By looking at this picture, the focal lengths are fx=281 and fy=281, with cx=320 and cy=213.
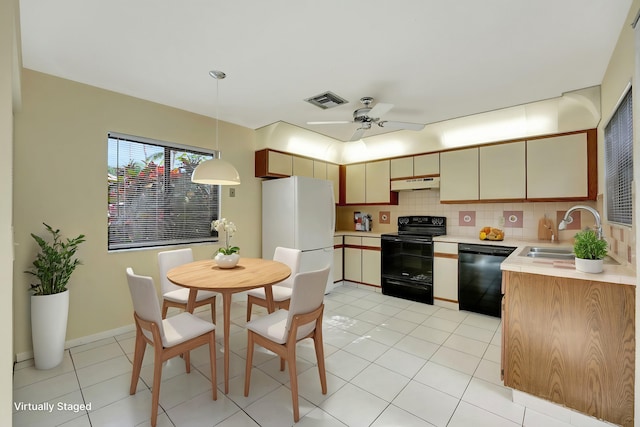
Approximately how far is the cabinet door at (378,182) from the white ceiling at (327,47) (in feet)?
5.07

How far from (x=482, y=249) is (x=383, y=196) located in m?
1.69

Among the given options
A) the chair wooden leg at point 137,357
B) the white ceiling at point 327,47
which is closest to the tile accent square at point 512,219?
the white ceiling at point 327,47

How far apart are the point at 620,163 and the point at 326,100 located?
252cm

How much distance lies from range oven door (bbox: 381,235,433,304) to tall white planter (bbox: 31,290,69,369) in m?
3.70

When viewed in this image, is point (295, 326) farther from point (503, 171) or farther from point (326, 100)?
point (503, 171)

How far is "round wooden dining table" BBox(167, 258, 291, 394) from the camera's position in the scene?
1958 mm

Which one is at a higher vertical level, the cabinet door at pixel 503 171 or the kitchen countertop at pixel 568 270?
the cabinet door at pixel 503 171

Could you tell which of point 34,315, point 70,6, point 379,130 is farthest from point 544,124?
point 34,315

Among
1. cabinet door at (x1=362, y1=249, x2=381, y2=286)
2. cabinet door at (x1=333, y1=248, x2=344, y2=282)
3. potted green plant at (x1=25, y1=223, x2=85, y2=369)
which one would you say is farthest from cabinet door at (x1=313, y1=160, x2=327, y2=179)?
potted green plant at (x1=25, y1=223, x2=85, y2=369)

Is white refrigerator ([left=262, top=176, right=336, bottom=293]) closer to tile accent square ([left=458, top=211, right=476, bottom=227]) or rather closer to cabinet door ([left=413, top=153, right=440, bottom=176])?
cabinet door ([left=413, top=153, right=440, bottom=176])

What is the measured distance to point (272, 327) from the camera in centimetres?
192

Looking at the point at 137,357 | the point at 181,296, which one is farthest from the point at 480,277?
the point at 137,357

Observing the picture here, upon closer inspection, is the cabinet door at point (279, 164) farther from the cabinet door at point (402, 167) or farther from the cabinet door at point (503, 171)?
the cabinet door at point (503, 171)

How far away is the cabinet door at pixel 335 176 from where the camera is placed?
16.1ft
